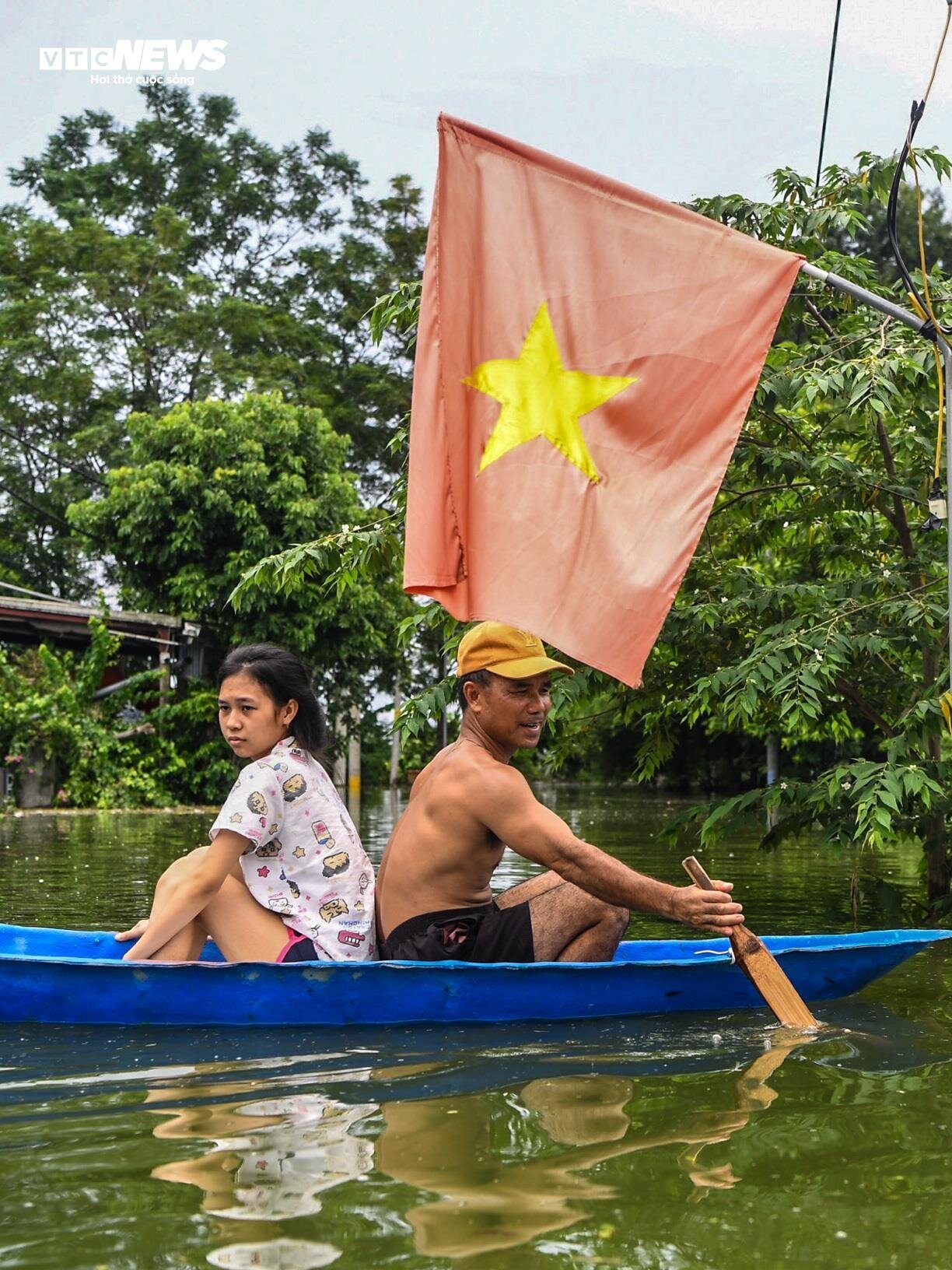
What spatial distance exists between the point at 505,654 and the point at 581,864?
79cm

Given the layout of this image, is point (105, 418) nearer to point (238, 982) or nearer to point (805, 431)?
point (805, 431)

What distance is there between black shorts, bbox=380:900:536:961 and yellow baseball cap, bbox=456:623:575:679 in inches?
36.4

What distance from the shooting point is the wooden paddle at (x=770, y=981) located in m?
5.19

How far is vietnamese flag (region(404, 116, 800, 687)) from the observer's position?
4.92 metres

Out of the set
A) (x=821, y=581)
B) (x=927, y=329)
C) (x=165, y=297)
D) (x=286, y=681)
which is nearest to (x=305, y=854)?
(x=286, y=681)

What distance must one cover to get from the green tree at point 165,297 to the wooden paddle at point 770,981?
2535cm

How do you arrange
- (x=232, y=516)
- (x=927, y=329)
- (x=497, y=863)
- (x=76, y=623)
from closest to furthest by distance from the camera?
(x=497, y=863), (x=927, y=329), (x=232, y=516), (x=76, y=623)

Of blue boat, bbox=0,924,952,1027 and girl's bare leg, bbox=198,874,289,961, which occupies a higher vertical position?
girl's bare leg, bbox=198,874,289,961

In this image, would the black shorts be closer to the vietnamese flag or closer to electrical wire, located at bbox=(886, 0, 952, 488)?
the vietnamese flag

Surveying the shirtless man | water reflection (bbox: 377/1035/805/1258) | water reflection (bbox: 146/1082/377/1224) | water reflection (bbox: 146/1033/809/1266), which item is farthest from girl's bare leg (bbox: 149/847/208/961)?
water reflection (bbox: 377/1035/805/1258)

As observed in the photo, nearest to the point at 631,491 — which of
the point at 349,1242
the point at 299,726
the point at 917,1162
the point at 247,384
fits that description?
the point at 299,726

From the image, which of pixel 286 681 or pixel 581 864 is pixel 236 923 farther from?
pixel 581 864

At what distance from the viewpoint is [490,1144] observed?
143 inches

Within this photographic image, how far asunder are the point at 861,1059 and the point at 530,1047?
1.08 metres
